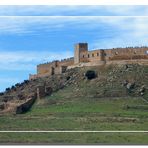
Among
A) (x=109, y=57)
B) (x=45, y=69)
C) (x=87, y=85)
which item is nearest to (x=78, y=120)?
(x=87, y=85)

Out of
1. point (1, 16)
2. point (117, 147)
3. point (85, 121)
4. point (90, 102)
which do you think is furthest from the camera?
point (90, 102)

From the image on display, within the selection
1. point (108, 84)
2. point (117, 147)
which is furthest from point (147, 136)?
point (108, 84)

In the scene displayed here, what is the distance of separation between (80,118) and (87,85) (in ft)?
24.6

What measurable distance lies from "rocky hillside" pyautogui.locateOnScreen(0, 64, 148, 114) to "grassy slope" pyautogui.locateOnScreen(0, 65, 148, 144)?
0.14m

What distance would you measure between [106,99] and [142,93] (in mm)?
1356

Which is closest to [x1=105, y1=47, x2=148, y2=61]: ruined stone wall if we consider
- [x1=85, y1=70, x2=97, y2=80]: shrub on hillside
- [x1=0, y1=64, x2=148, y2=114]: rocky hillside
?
[x1=0, y1=64, x2=148, y2=114]: rocky hillside

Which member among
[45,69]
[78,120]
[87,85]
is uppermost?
[45,69]

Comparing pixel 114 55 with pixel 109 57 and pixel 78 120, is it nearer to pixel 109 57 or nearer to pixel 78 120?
pixel 109 57

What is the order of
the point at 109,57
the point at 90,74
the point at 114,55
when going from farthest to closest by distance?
the point at 109,57, the point at 114,55, the point at 90,74

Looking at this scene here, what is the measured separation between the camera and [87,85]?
96.9 ft

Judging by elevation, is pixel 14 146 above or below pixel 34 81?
below

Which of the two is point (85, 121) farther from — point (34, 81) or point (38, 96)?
point (34, 81)

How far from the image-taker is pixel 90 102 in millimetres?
27062

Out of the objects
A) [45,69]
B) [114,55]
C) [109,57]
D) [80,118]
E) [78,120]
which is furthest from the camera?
[45,69]
